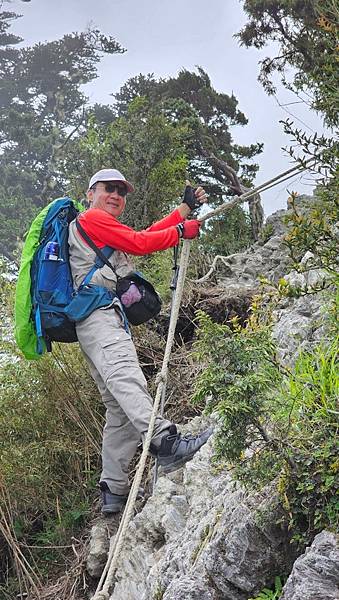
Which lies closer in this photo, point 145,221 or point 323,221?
point 323,221

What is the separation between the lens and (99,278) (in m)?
4.42

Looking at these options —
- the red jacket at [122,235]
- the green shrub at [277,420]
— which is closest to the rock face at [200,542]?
the green shrub at [277,420]

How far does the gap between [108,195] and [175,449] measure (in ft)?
5.83

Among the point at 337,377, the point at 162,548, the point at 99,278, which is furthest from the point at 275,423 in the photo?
the point at 99,278

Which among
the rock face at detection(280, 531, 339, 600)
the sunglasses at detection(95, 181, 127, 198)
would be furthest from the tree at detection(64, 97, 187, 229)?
the rock face at detection(280, 531, 339, 600)

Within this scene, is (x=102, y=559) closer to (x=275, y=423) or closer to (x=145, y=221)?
(x=275, y=423)

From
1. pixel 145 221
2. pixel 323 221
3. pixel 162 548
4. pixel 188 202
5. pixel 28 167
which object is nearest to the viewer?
pixel 323 221

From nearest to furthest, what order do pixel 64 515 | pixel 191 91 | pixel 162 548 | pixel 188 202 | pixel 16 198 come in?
pixel 162 548, pixel 188 202, pixel 64 515, pixel 191 91, pixel 16 198

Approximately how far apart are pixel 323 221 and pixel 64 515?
3408 millimetres

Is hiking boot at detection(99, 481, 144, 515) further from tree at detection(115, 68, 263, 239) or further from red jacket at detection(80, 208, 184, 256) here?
tree at detection(115, 68, 263, 239)

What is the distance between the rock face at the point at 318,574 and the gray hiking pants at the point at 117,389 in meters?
1.90

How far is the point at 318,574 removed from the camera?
2.15 m

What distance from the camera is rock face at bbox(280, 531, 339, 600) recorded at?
213 cm

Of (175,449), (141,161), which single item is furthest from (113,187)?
(141,161)
